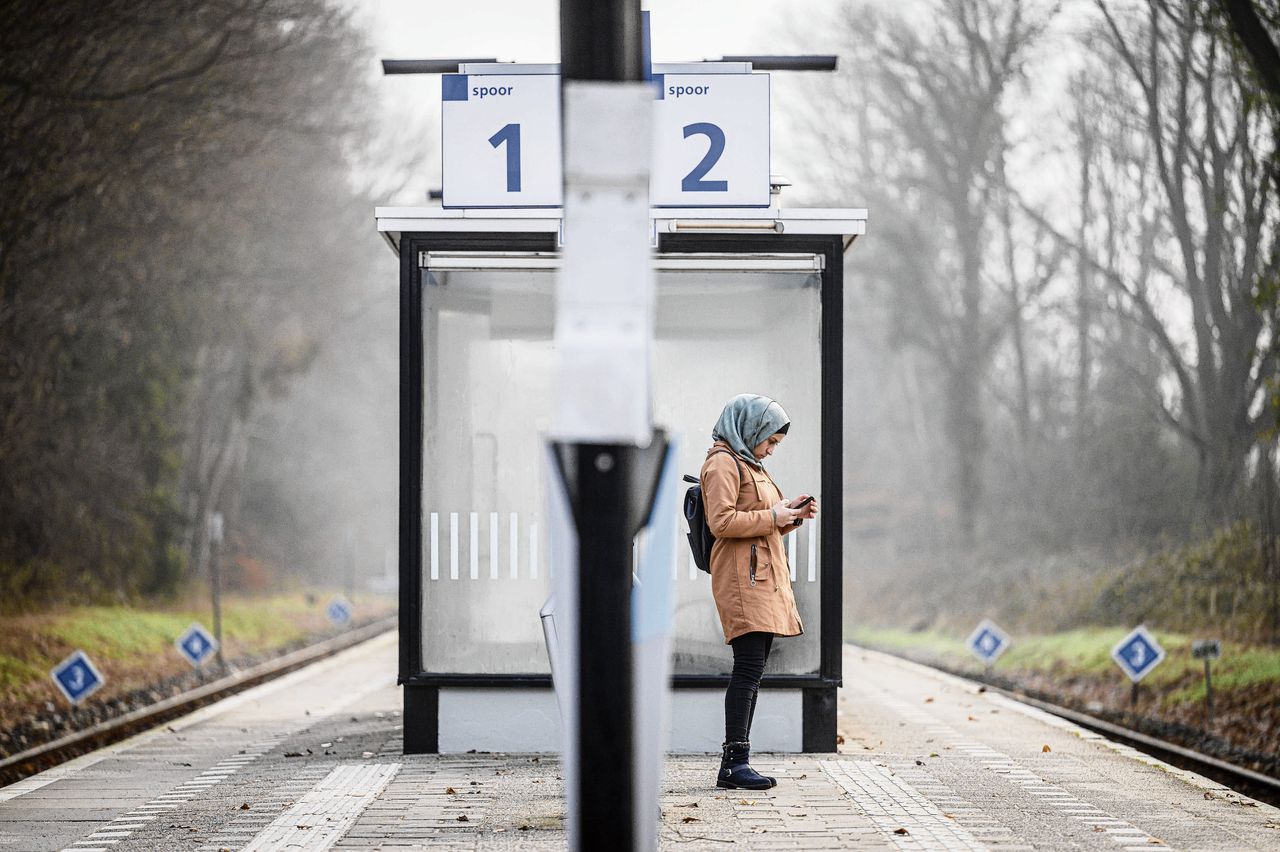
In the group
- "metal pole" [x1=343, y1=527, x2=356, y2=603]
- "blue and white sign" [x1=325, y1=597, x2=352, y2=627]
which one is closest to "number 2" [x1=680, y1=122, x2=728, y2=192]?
"blue and white sign" [x1=325, y1=597, x2=352, y2=627]

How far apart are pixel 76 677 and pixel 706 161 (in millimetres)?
10429

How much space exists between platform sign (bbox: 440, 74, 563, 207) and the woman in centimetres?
276

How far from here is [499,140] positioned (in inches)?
425

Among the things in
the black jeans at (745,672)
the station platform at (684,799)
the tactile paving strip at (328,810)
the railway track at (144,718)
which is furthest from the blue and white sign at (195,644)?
the black jeans at (745,672)

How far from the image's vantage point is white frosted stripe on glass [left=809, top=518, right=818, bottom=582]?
429 inches

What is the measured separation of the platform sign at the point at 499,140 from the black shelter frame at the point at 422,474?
254 mm

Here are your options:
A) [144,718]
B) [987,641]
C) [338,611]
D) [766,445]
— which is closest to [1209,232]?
[987,641]

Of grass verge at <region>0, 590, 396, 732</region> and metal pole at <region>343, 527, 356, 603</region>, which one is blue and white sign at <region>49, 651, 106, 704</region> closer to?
grass verge at <region>0, 590, 396, 732</region>

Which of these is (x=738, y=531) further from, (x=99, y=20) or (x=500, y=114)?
(x=99, y=20)

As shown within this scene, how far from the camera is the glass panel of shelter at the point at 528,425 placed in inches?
430

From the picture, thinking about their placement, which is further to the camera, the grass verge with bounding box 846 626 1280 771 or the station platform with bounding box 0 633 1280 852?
the grass verge with bounding box 846 626 1280 771

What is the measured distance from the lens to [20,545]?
28266 millimetres

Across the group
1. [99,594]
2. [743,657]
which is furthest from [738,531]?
[99,594]

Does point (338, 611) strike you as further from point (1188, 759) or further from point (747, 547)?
point (747, 547)
